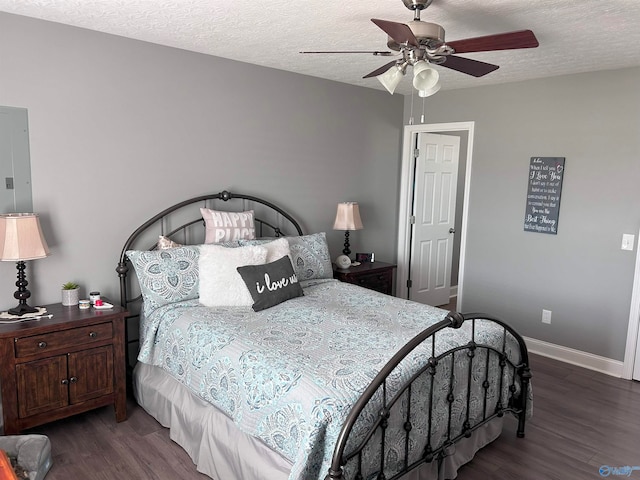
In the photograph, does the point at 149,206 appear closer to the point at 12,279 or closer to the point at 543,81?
the point at 12,279

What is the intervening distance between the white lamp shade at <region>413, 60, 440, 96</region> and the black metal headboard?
78.4 inches

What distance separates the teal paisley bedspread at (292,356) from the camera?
199 cm

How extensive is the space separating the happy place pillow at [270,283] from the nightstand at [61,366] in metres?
0.81

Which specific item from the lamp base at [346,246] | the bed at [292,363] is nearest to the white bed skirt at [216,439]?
the bed at [292,363]

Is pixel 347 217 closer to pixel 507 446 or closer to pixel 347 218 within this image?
pixel 347 218

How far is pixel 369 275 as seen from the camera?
4.57m

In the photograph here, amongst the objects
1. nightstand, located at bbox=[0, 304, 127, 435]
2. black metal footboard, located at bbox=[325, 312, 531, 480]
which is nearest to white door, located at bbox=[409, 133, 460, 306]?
black metal footboard, located at bbox=[325, 312, 531, 480]

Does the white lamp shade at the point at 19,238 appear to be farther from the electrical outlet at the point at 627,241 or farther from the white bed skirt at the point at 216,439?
the electrical outlet at the point at 627,241

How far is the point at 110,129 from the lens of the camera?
10.8ft

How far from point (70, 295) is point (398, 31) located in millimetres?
2499

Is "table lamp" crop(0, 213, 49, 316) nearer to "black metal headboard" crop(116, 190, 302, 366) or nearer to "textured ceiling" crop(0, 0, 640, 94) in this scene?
"black metal headboard" crop(116, 190, 302, 366)

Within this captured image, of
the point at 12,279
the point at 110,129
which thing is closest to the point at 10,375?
the point at 12,279

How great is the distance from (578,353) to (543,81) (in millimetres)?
2431

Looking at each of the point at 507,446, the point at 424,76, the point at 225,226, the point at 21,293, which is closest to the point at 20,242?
the point at 21,293
